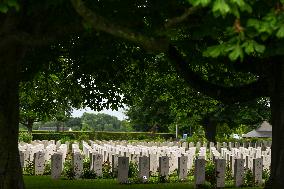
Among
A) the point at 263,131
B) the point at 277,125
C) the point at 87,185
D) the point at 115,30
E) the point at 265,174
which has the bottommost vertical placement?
the point at 87,185

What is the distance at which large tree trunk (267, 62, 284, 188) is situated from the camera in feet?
34.9

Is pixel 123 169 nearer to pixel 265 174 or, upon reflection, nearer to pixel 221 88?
pixel 221 88

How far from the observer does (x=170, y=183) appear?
1531cm

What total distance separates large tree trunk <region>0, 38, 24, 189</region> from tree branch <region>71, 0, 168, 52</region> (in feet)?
11.5

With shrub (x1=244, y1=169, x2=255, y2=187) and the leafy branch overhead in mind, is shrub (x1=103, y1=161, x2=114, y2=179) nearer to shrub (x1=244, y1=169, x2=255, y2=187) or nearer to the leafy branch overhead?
shrub (x1=244, y1=169, x2=255, y2=187)

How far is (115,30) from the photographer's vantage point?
266 inches

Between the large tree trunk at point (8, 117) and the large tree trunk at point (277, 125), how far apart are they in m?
4.76

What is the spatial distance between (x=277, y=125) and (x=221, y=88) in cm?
161

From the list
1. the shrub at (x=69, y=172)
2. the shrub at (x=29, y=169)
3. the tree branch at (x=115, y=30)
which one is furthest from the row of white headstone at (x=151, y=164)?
the tree branch at (x=115, y=30)

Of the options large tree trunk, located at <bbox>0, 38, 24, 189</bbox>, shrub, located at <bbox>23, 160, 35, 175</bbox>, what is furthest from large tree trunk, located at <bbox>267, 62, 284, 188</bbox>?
shrub, located at <bbox>23, 160, 35, 175</bbox>

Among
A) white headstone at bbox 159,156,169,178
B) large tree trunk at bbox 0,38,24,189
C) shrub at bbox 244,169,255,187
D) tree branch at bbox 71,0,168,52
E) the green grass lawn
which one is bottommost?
the green grass lawn

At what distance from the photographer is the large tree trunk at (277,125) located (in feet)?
34.9

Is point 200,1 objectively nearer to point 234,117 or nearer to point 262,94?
point 262,94

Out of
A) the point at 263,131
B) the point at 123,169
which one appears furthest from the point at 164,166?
the point at 263,131
